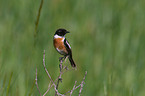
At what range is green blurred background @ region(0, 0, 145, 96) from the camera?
378cm

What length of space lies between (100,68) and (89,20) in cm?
135

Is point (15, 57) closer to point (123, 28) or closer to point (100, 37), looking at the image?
point (100, 37)

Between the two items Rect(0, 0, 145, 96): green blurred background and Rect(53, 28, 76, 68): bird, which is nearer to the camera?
Rect(53, 28, 76, 68): bird

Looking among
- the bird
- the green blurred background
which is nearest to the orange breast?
the bird

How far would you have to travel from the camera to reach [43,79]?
12.5ft

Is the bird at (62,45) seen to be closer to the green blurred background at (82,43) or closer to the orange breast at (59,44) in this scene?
the orange breast at (59,44)

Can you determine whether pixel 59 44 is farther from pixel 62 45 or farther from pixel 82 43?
pixel 82 43

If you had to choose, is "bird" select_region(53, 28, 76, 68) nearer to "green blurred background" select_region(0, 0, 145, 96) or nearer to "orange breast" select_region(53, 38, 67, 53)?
"orange breast" select_region(53, 38, 67, 53)

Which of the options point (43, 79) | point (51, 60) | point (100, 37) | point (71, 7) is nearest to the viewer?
point (43, 79)

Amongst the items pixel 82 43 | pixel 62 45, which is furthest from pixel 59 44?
pixel 82 43

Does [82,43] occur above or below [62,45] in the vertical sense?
below

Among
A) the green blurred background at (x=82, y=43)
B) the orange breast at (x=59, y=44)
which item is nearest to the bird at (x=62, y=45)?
the orange breast at (x=59, y=44)

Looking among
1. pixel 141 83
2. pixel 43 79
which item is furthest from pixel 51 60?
pixel 141 83

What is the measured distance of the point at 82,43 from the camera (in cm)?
476
